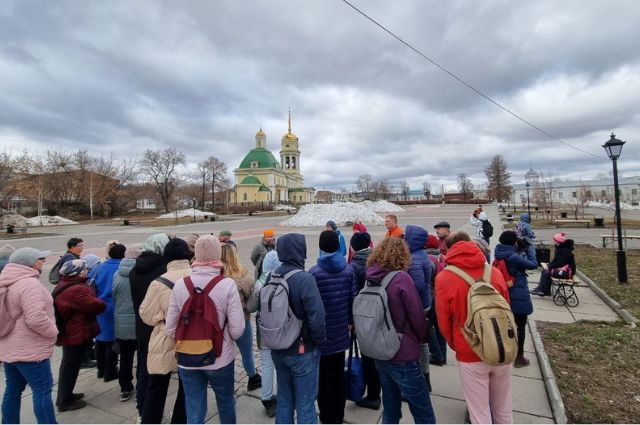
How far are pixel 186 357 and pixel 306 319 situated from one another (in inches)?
39.8

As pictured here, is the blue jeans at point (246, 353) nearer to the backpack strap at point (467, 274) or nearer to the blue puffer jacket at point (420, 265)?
the blue puffer jacket at point (420, 265)

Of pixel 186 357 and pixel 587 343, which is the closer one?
pixel 186 357

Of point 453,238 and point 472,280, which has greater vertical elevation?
point 453,238

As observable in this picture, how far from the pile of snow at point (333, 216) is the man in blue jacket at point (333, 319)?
2789 centimetres

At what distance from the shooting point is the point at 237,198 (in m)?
95.0

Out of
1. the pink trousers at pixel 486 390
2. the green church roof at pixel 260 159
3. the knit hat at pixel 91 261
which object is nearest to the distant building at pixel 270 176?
the green church roof at pixel 260 159

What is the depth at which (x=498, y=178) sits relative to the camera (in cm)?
7938

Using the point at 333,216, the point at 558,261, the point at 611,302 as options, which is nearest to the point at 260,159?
the point at 333,216

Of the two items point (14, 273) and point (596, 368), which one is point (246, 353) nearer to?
point (14, 273)

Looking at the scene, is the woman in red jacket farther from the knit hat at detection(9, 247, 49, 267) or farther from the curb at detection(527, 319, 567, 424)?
the curb at detection(527, 319, 567, 424)

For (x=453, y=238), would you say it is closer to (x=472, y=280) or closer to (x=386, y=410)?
(x=472, y=280)

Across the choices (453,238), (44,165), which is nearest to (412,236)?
(453,238)

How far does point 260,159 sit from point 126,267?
10154cm

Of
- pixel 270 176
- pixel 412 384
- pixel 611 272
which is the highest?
pixel 270 176
